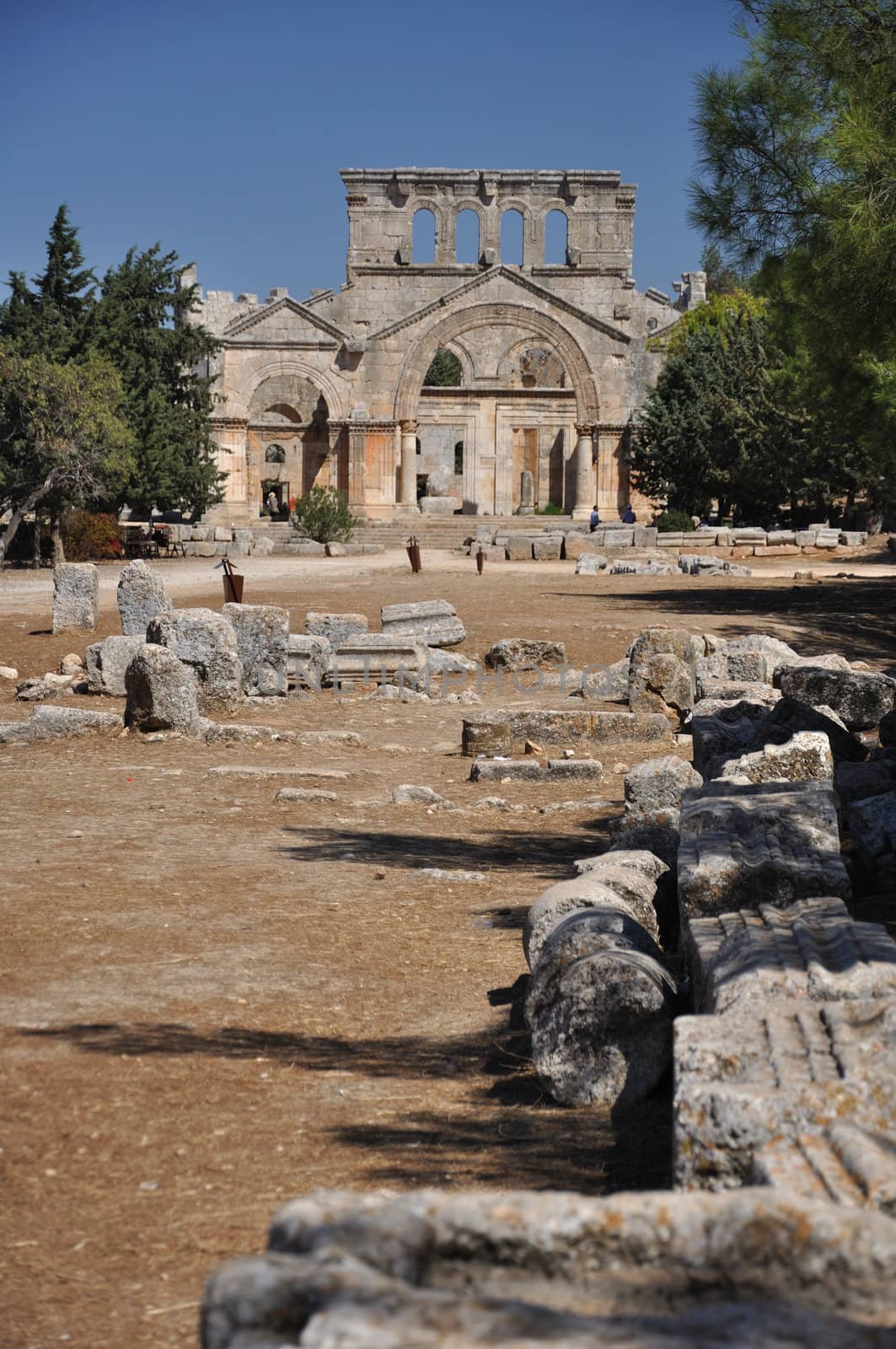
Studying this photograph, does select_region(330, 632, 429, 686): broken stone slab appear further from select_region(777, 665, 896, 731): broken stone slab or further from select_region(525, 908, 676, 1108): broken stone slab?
select_region(525, 908, 676, 1108): broken stone slab

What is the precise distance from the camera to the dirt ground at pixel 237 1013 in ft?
12.2

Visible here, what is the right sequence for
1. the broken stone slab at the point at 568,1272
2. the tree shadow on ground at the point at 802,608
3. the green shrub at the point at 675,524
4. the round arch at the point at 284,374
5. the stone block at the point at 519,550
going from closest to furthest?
the broken stone slab at the point at 568,1272 < the tree shadow on ground at the point at 802,608 < the stone block at the point at 519,550 < the green shrub at the point at 675,524 < the round arch at the point at 284,374

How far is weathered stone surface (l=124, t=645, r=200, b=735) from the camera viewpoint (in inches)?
473

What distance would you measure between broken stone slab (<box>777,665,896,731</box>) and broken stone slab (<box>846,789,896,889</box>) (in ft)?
14.7

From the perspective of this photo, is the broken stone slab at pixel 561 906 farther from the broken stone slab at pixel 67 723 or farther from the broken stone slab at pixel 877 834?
the broken stone slab at pixel 67 723

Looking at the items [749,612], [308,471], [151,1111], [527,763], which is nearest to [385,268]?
[308,471]

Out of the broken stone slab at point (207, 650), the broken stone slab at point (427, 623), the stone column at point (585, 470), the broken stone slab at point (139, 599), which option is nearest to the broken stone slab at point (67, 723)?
the broken stone slab at point (207, 650)

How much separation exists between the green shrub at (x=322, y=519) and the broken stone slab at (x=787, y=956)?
31.6 m

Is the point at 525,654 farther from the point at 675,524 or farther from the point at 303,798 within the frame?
the point at 675,524

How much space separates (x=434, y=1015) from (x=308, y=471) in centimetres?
4969

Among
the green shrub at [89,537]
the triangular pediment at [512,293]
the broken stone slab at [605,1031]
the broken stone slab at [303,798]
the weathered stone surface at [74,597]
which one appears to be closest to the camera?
the broken stone slab at [605,1031]

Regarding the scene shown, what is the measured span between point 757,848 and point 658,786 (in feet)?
9.60

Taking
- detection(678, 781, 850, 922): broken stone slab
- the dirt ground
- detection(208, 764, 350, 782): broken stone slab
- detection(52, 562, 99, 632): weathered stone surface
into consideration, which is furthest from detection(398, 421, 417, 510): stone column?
detection(678, 781, 850, 922): broken stone slab

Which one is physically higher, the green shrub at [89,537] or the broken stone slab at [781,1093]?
the green shrub at [89,537]
